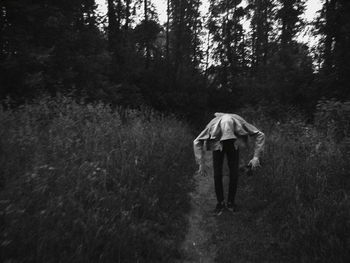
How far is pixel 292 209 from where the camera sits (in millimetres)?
4066

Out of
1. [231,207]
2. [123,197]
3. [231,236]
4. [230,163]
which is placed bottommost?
[231,236]

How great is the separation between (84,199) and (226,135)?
2544mm

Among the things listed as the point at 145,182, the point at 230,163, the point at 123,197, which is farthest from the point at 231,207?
the point at 123,197

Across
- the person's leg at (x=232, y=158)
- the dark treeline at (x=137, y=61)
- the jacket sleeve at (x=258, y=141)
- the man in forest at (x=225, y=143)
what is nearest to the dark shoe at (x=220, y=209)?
the man in forest at (x=225, y=143)

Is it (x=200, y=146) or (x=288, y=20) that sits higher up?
(x=288, y=20)

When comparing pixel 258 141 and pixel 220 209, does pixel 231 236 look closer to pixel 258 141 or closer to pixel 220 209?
pixel 220 209

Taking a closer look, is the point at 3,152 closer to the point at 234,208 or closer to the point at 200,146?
the point at 200,146

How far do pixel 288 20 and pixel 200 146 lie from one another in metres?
21.4

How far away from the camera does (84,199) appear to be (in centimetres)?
328

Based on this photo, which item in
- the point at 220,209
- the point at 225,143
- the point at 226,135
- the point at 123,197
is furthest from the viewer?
the point at 220,209

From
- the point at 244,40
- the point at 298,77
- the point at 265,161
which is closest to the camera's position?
the point at 265,161

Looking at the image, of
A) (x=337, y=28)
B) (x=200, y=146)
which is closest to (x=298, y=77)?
(x=337, y=28)

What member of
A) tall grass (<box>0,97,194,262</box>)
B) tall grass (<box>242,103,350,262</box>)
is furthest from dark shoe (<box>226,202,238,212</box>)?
tall grass (<box>0,97,194,262</box>)

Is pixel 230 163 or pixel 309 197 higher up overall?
pixel 230 163
